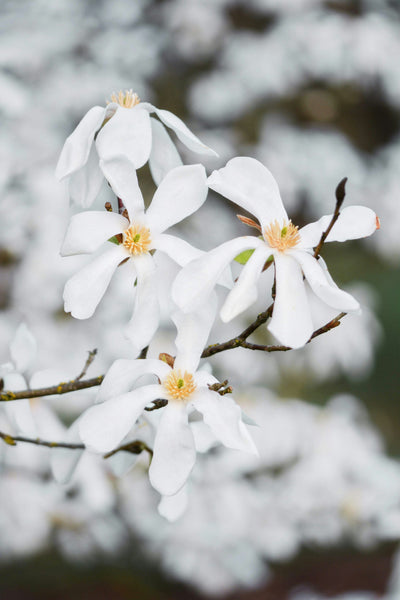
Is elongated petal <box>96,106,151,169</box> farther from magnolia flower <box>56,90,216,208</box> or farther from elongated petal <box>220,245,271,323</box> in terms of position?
elongated petal <box>220,245,271,323</box>

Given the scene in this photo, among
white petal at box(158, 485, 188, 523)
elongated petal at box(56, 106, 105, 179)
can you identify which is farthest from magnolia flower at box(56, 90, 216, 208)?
white petal at box(158, 485, 188, 523)

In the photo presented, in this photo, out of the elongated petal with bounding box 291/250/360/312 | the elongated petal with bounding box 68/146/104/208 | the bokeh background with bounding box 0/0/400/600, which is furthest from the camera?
the bokeh background with bounding box 0/0/400/600

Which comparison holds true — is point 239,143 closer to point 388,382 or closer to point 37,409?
point 37,409

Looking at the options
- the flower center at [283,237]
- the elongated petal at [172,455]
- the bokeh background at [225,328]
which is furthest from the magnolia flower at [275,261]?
the bokeh background at [225,328]

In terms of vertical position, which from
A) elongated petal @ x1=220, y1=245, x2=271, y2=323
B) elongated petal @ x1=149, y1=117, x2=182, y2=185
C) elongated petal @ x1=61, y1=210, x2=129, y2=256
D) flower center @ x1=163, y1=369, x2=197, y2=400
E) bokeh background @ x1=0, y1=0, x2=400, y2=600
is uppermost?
bokeh background @ x1=0, y1=0, x2=400, y2=600

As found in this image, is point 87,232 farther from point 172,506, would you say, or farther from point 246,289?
point 172,506

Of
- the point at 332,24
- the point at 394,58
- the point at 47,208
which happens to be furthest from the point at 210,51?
the point at 47,208

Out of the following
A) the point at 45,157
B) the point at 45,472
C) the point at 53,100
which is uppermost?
the point at 53,100
